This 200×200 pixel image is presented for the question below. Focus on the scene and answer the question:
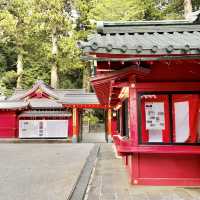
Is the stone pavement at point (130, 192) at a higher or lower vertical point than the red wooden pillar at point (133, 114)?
lower

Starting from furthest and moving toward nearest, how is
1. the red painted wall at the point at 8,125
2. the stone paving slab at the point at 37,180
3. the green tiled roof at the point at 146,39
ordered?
the red painted wall at the point at 8,125 < the stone paving slab at the point at 37,180 < the green tiled roof at the point at 146,39

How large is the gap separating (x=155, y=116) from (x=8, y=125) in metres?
24.7

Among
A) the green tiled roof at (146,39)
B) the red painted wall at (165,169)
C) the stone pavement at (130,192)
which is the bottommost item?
the stone pavement at (130,192)

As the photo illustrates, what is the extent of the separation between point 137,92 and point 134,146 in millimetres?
1197

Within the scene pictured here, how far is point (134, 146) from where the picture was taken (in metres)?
6.95

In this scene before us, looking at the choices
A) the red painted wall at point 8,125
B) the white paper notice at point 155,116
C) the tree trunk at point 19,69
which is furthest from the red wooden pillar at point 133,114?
the tree trunk at point 19,69

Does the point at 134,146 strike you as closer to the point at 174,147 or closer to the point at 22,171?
the point at 174,147

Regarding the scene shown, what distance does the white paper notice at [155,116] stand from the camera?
7.11 m

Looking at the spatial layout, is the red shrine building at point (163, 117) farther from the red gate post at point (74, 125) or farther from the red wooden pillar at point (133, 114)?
the red gate post at point (74, 125)

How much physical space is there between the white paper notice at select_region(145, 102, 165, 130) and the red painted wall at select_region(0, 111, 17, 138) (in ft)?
79.3

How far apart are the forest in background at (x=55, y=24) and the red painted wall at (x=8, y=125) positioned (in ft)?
26.0

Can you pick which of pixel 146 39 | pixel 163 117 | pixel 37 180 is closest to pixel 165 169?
pixel 163 117

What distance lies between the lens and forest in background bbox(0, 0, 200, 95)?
31.3m

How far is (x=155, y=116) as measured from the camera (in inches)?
281
